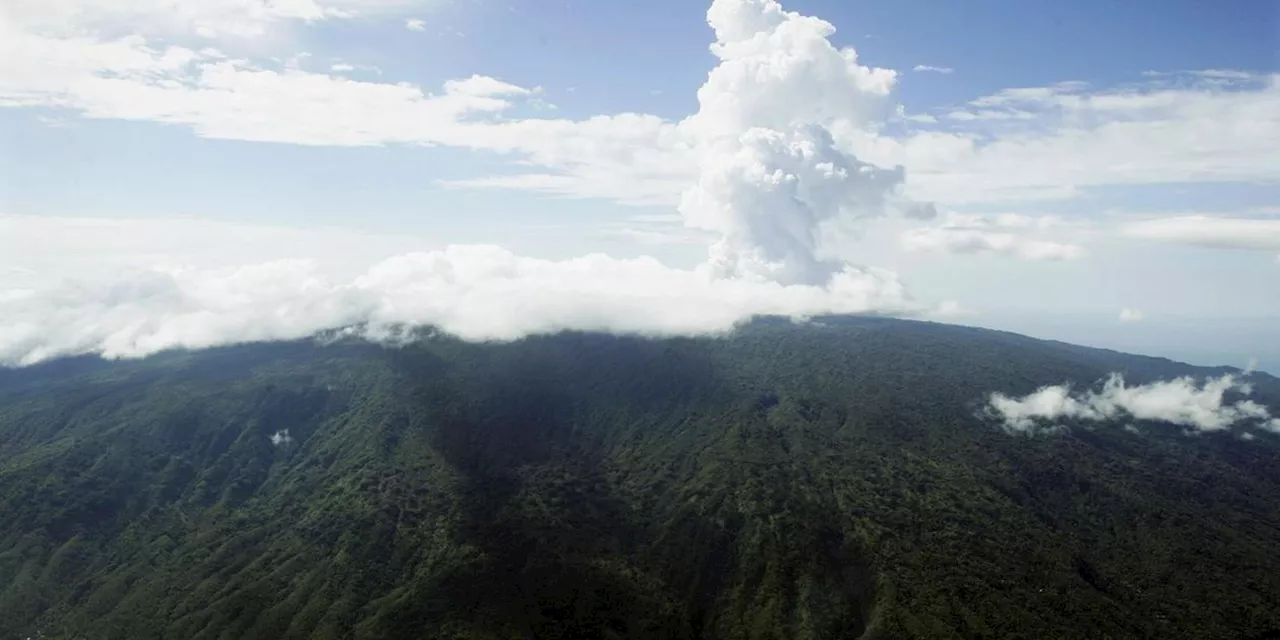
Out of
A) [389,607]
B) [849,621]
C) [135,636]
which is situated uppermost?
[849,621]

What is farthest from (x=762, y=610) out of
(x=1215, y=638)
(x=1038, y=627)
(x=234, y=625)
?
(x=234, y=625)

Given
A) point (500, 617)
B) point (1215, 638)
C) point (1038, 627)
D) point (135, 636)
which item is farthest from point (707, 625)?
point (135, 636)

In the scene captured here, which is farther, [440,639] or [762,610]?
[762,610]

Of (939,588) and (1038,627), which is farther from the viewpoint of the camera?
(939,588)

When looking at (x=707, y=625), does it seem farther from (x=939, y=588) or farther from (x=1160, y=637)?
(x=1160, y=637)

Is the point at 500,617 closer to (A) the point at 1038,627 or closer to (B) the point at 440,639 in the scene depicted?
(B) the point at 440,639

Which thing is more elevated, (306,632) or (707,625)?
(707,625)

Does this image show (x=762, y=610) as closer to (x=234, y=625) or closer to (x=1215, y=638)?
(x=1215, y=638)

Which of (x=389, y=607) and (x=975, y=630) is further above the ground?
(x=975, y=630)
